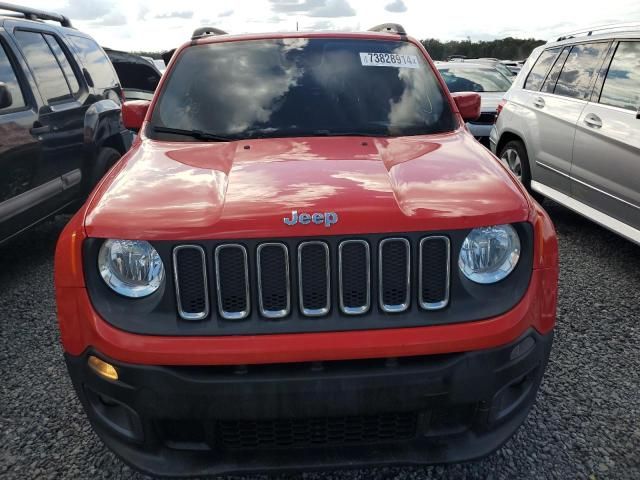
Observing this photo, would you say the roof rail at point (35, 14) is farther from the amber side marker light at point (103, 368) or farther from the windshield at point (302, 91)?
the amber side marker light at point (103, 368)

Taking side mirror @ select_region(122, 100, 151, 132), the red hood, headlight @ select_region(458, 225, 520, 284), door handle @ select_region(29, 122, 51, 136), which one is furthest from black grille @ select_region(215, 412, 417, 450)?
door handle @ select_region(29, 122, 51, 136)

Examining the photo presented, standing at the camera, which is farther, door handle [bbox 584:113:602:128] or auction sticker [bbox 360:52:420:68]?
door handle [bbox 584:113:602:128]

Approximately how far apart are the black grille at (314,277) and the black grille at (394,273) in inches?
7.2

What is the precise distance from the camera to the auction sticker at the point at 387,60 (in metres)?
3.25

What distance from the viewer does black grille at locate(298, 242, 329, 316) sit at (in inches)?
72.4

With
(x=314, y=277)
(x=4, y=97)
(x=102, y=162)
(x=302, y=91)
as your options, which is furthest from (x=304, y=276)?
(x=102, y=162)

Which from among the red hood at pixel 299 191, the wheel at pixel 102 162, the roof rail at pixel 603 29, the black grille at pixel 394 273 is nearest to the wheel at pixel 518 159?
the roof rail at pixel 603 29

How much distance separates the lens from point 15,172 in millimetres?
4059

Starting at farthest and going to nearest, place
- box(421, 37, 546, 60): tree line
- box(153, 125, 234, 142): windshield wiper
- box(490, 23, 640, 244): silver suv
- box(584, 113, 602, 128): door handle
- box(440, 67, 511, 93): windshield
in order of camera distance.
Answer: box(421, 37, 546, 60): tree line, box(440, 67, 511, 93): windshield, box(584, 113, 602, 128): door handle, box(490, 23, 640, 244): silver suv, box(153, 125, 234, 142): windshield wiper

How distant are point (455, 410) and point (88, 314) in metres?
1.27

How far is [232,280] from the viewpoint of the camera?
1.84 meters

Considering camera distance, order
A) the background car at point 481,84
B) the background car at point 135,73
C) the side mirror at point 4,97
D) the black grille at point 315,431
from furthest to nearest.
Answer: the background car at point 135,73 < the background car at point 481,84 < the side mirror at point 4,97 < the black grille at point 315,431

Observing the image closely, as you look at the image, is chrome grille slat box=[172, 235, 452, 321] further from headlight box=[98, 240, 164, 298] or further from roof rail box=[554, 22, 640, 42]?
roof rail box=[554, 22, 640, 42]

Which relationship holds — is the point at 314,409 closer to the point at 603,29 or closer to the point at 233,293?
the point at 233,293
